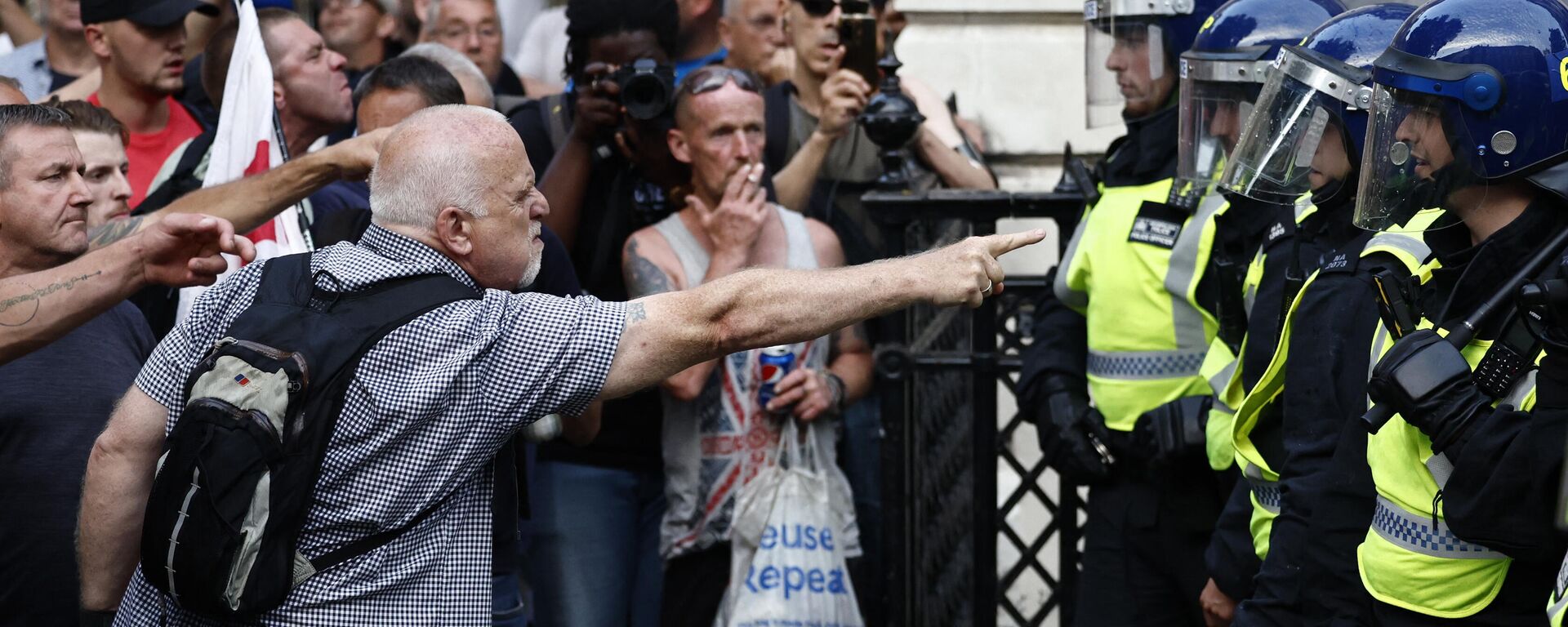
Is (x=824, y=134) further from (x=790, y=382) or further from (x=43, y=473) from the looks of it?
(x=43, y=473)

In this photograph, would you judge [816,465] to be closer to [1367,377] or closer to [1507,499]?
[1367,377]

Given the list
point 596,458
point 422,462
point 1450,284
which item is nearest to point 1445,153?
point 1450,284

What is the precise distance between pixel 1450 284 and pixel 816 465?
1984 mm

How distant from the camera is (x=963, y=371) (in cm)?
459

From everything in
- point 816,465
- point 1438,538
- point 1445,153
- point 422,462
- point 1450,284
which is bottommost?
point 816,465

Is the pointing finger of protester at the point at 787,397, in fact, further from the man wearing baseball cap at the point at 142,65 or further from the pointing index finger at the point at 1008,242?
the man wearing baseball cap at the point at 142,65

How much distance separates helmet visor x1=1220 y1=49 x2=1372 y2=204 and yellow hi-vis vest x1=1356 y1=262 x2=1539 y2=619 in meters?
0.69

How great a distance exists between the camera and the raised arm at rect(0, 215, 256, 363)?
125 inches

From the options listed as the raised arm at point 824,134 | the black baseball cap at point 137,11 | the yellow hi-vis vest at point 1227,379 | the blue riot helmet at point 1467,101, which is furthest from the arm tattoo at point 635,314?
the black baseball cap at point 137,11

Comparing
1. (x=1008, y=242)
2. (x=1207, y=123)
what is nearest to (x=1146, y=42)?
(x=1207, y=123)

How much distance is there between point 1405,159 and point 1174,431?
1.17m

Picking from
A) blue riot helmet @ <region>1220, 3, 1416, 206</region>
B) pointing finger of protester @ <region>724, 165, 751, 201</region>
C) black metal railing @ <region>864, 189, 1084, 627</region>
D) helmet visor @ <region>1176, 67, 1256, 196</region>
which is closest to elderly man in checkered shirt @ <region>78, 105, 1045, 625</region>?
blue riot helmet @ <region>1220, 3, 1416, 206</region>

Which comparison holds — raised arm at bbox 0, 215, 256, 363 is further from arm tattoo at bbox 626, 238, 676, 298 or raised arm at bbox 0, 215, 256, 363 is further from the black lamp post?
the black lamp post

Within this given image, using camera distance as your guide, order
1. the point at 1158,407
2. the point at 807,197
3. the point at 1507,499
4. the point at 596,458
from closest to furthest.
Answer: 1. the point at 1507,499
2. the point at 1158,407
3. the point at 596,458
4. the point at 807,197
